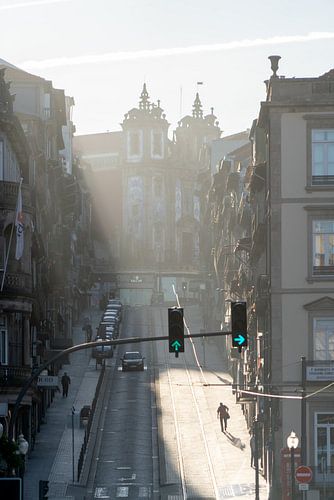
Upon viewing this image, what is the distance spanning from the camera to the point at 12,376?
69.1 metres

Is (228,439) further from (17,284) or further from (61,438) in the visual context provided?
(17,284)

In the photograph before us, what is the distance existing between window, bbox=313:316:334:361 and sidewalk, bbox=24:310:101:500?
35.7ft

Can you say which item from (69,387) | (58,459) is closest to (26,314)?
(58,459)

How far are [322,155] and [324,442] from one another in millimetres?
10478

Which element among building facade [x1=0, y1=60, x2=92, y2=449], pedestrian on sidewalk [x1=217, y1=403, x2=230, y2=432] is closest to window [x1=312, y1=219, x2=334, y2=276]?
building facade [x1=0, y1=60, x2=92, y2=449]

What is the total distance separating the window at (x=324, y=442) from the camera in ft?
205

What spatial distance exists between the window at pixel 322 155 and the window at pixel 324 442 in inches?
338

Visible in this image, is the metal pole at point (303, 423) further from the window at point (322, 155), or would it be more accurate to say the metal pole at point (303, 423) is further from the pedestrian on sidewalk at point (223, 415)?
the pedestrian on sidewalk at point (223, 415)

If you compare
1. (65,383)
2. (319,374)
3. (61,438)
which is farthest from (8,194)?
(65,383)

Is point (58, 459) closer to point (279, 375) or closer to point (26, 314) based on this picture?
point (26, 314)

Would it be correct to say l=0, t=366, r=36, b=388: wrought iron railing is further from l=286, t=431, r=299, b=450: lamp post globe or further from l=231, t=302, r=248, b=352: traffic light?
l=231, t=302, r=248, b=352: traffic light

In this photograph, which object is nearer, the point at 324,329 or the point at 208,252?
the point at 324,329

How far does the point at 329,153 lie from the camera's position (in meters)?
63.8

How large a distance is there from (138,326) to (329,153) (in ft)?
261
